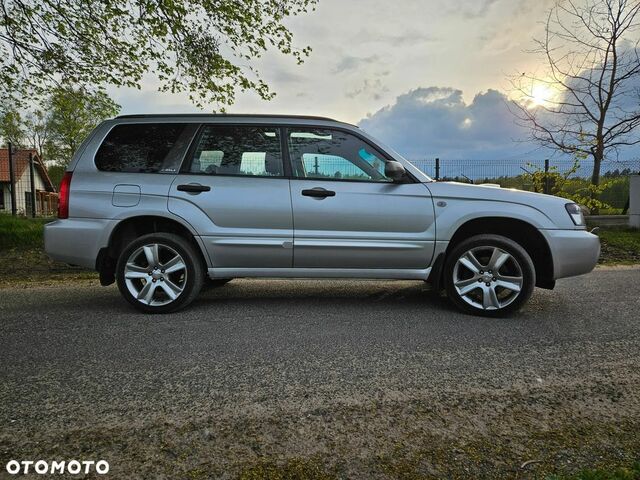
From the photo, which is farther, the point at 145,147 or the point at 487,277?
the point at 145,147

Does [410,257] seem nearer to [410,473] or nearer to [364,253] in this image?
[364,253]

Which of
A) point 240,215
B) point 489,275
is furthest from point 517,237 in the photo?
point 240,215

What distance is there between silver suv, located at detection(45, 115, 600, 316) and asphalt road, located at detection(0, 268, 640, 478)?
15.3 inches

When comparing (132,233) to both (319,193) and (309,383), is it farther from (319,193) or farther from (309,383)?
(309,383)

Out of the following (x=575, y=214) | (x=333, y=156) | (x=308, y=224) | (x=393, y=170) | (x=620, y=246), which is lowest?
(x=620, y=246)

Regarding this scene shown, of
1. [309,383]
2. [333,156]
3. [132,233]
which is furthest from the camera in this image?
[132,233]

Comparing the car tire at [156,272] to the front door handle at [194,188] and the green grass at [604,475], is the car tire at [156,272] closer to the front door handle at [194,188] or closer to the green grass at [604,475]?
the front door handle at [194,188]

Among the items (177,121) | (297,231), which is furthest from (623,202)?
(177,121)

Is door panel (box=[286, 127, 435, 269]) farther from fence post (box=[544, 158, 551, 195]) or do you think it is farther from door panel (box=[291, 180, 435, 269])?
fence post (box=[544, 158, 551, 195])

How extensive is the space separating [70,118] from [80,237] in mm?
24511

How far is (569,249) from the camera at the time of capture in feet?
13.0

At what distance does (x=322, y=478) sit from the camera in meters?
1.63

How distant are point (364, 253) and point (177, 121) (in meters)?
2.32

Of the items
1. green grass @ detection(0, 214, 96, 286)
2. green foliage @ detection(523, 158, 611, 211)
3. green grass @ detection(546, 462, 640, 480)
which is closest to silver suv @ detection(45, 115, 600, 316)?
green grass @ detection(546, 462, 640, 480)
